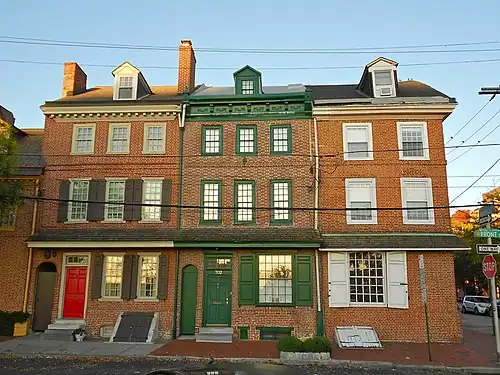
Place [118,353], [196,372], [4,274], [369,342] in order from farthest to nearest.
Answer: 1. [4,274]
2. [369,342]
3. [118,353]
4. [196,372]

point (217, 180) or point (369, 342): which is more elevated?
point (217, 180)

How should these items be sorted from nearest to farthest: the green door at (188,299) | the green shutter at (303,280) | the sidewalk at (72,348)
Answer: the sidewalk at (72,348), the green shutter at (303,280), the green door at (188,299)

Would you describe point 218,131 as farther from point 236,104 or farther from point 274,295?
point 274,295

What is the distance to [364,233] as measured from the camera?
17703 millimetres

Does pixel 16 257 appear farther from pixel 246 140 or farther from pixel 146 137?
pixel 246 140

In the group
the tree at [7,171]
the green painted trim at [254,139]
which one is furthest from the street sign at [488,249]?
the tree at [7,171]

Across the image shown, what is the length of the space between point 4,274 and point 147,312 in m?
6.51

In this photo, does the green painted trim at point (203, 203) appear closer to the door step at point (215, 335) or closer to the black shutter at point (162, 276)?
the black shutter at point (162, 276)

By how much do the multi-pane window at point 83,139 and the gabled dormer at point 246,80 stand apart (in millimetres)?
6972

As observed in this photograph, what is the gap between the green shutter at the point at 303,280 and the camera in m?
17.2

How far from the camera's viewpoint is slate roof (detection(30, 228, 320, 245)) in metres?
17.4

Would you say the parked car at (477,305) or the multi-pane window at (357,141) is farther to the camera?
the parked car at (477,305)

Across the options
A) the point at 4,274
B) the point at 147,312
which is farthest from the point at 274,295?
the point at 4,274

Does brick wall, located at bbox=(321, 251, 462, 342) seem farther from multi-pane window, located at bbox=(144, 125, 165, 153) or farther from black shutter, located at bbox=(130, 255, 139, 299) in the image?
multi-pane window, located at bbox=(144, 125, 165, 153)
